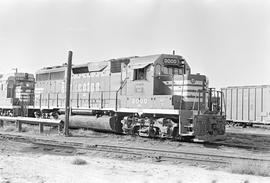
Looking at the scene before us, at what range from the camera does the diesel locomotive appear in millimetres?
14539

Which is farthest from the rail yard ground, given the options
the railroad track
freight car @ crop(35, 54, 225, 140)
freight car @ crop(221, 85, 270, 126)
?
freight car @ crop(221, 85, 270, 126)

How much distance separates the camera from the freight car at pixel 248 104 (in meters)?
25.5

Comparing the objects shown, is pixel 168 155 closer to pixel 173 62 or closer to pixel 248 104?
pixel 173 62

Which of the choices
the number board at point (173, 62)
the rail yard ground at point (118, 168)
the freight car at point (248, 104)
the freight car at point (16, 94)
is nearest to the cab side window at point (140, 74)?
the number board at point (173, 62)

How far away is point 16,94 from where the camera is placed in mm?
26125

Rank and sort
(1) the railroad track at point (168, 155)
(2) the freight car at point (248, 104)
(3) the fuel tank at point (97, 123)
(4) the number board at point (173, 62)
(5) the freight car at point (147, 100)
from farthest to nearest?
(2) the freight car at point (248, 104) < (3) the fuel tank at point (97, 123) < (4) the number board at point (173, 62) < (5) the freight car at point (147, 100) < (1) the railroad track at point (168, 155)

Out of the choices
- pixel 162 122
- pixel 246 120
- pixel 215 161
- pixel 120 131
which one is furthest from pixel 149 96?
pixel 246 120

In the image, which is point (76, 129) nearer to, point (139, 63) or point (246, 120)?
point (139, 63)

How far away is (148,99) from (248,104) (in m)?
13.7

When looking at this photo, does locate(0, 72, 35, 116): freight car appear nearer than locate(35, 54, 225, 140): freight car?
No

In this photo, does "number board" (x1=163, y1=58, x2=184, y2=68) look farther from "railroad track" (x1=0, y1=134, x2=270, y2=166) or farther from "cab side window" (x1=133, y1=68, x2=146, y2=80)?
"railroad track" (x1=0, y1=134, x2=270, y2=166)

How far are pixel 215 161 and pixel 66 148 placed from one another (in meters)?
5.50

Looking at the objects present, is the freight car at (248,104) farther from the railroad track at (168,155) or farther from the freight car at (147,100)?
the railroad track at (168,155)

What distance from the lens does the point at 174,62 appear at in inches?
631
